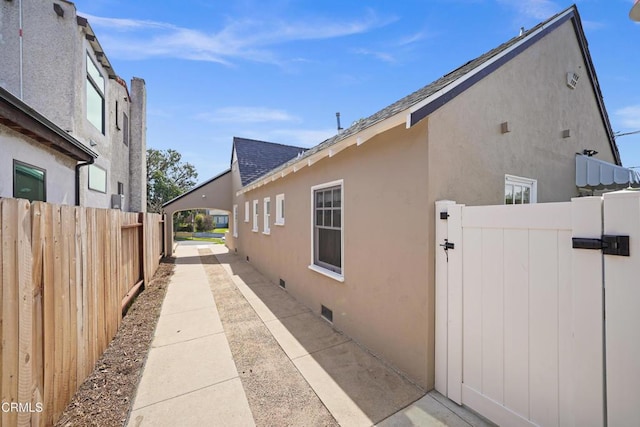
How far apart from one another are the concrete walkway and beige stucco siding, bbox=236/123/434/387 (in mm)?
341

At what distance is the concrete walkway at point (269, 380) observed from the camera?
104 inches

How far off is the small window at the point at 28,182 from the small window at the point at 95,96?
11.7 feet

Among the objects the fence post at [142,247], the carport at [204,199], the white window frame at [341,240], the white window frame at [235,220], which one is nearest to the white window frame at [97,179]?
the fence post at [142,247]

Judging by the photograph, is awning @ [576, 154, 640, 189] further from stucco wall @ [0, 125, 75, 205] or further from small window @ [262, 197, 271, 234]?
stucco wall @ [0, 125, 75, 205]

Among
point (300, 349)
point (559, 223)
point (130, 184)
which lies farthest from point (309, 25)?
point (130, 184)

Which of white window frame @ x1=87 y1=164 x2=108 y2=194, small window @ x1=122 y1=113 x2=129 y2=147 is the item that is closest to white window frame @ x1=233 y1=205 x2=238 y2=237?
small window @ x1=122 y1=113 x2=129 y2=147

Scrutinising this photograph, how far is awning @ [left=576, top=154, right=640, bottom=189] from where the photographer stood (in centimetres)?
528

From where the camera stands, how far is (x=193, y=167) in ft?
124

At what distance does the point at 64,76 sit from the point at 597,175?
43.9 feet

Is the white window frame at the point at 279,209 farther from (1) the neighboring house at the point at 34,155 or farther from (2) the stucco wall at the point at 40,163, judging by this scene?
(2) the stucco wall at the point at 40,163

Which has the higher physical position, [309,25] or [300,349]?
[309,25]

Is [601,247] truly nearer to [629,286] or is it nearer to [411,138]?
[629,286]

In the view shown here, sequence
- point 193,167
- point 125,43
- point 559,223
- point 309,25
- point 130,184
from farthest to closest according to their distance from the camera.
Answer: point 193,167 < point 130,184 < point 125,43 < point 309,25 < point 559,223

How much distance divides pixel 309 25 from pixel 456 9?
3160 mm
